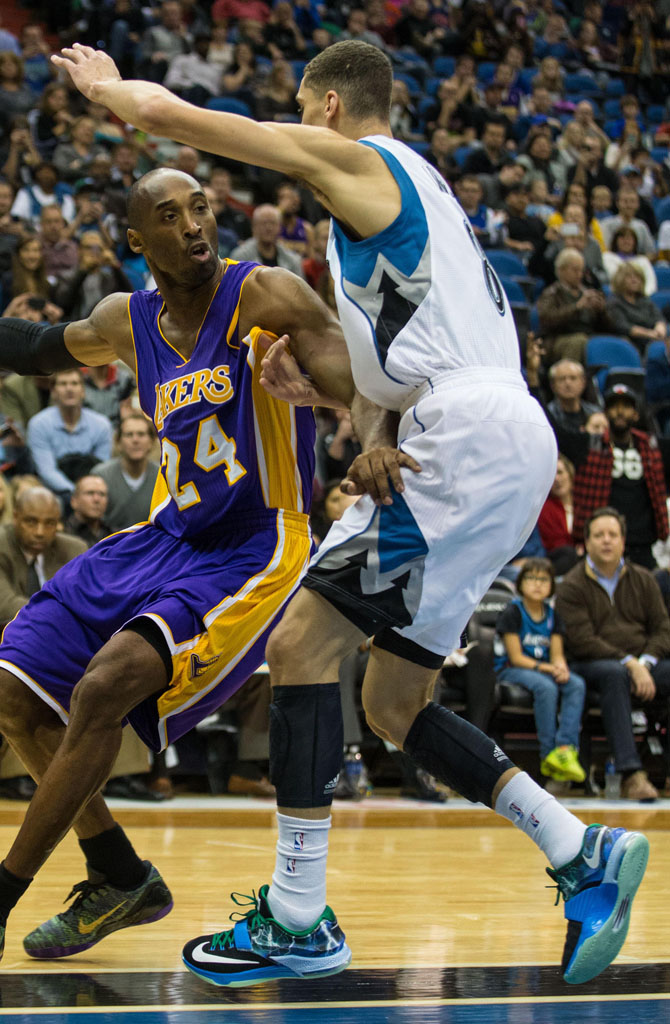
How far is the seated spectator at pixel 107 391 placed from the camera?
808 cm

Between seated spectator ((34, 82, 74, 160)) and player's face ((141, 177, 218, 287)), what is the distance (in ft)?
25.9

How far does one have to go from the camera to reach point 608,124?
15.6 m

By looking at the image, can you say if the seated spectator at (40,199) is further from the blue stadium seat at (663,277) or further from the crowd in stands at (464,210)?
the blue stadium seat at (663,277)

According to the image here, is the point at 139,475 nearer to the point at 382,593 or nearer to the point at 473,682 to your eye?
the point at 473,682

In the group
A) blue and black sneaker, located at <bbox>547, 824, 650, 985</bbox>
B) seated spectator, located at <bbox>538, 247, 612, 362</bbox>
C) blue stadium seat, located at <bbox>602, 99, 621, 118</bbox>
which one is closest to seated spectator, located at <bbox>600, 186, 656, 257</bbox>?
seated spectator, located at <bbox>538, 247, 612, 362</bbox>

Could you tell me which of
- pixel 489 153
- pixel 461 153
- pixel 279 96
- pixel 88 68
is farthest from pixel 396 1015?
pixel 461 153

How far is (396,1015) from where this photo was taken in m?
2.58

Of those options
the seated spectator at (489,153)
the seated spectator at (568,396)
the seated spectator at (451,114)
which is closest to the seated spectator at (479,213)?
the seated spectator at (489,153)

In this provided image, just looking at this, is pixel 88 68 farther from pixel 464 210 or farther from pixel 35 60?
pixel 35 60

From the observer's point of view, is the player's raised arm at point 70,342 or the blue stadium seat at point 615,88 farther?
the blue stadium seat at point 615,88

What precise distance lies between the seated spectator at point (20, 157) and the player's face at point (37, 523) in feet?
14.5

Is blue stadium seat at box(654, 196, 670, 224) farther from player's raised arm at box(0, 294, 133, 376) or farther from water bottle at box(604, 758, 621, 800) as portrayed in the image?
player's raised arm at box(0, 294, 133, 376)

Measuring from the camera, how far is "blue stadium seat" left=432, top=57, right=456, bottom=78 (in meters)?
15.5

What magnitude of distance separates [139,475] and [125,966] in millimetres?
4206
